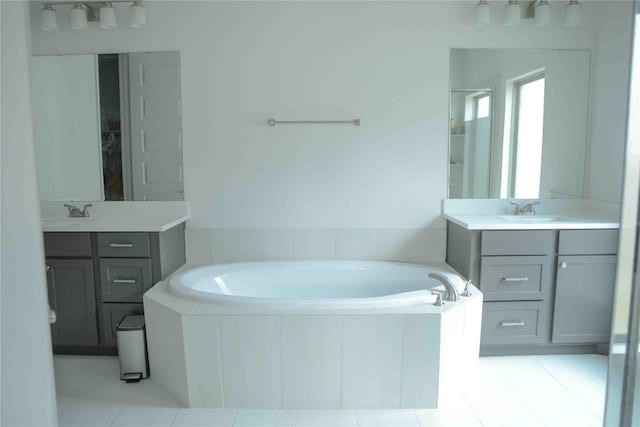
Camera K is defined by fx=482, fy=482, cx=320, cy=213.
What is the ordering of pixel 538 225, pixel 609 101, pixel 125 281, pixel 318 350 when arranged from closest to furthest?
pixel 318 350 < pixel 538 225 < pixel 125 281 < pixel 609 101

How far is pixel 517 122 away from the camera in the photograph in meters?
3.13

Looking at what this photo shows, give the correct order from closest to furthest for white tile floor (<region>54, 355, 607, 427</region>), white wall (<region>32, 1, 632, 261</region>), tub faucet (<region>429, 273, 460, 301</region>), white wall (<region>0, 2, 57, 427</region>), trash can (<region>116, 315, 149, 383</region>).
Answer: white wall (<region>0, 2, 57, 427</region>) < white tile floor (<region>54, 355, 607, 427</region>) < tub faucet (<region>429, 273, 460, 301</region>) < trash can (<region>116, 315, 149, 383</region>) < white wall (<region>32, 1, 632, 261</region>)

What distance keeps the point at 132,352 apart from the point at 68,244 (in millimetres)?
747

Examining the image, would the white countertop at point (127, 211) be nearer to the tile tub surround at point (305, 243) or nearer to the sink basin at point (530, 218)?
the tile tub surround at point (305, 243)

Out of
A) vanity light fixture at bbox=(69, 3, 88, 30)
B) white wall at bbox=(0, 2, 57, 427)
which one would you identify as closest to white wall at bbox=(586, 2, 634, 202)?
white wall at bbox=(0, 2, 57, 427)

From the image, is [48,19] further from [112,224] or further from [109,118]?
[112,224]

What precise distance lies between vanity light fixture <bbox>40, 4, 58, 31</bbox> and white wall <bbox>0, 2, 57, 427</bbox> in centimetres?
276

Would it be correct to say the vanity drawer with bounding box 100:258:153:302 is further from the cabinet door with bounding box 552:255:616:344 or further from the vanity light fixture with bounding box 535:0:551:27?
the vanity light fixture with bounding box 535:0:551:27

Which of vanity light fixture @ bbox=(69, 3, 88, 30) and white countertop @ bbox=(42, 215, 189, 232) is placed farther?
vanity light fixture @ bbox=(69, 3, 88, 30)

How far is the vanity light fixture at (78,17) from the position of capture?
2938mm

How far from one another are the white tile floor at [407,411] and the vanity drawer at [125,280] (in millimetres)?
393

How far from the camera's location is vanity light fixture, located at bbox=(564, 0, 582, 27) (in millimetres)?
2951

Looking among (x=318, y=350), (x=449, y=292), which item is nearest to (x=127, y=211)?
(x=318, y=350)

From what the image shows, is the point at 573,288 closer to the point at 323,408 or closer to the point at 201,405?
the point at 323,408
